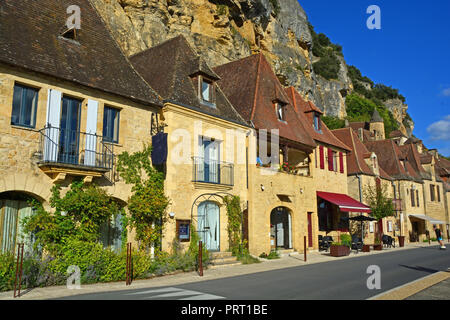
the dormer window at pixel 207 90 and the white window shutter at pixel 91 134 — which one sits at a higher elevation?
the dormer window at pixel 207 90

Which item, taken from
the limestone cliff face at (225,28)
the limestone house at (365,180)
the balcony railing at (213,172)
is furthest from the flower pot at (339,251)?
the limestone cliff face at (225,28)

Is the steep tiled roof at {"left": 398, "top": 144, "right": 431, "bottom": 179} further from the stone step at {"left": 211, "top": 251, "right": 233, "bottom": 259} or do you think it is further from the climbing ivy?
the stone step at {"left": 211, "top": 251, "right": 233, "bottom": 259}

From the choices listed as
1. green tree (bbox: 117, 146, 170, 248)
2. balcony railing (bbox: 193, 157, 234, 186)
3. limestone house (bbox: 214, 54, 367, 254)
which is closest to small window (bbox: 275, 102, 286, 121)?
limestone house (bbox: 214, 54, 367, 254)

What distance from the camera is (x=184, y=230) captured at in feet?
48.6

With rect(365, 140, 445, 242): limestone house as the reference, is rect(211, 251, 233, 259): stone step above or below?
below

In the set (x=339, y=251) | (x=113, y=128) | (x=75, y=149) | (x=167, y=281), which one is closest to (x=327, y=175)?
(x=339, y=251)

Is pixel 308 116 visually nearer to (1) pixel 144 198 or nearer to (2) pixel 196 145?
(2) pixel 196 145

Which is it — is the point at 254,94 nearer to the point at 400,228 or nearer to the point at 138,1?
the point at 138,1

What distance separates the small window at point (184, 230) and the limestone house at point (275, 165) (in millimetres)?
4041

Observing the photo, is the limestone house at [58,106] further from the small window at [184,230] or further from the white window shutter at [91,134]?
the small window at [184,230]

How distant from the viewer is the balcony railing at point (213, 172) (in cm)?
1596

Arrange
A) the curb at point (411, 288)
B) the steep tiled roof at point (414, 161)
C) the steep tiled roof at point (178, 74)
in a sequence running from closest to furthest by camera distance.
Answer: the curb at point (411, 288) < the steep tiled roof at point (178, 74) < the steep tiled roof at point (414, 161)

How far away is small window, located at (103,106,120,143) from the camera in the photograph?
1328cm

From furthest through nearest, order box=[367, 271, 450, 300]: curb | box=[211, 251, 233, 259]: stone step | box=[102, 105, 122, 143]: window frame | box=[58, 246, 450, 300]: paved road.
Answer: box=[211, 251, 233, 259]: stone step → box=[102, 105, 122, 143]: window frame → box=[58, 246, 450, 300]: paved road → box=[367, 271, 450, 300]: curb
